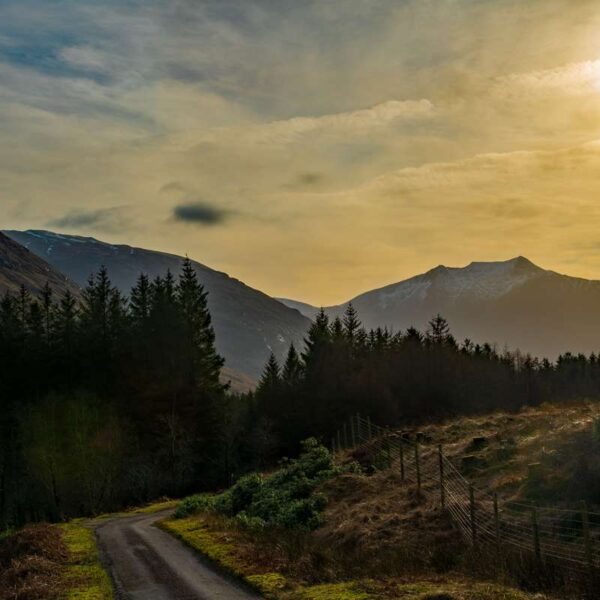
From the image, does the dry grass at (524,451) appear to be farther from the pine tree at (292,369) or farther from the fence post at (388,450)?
the pine tree at (292,369)

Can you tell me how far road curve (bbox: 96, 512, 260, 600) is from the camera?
18.4m

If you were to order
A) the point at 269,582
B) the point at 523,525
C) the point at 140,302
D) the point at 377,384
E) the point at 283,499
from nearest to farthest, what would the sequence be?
the point at 269,582
the point at 523,525
the point at 283,499
the point at 140,302
the point at 377,384

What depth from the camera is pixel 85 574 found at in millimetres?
21797

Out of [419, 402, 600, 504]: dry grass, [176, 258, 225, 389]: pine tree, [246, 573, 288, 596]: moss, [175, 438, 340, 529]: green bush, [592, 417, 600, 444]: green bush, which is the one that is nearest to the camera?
[246, 573, 288, 596]: moss

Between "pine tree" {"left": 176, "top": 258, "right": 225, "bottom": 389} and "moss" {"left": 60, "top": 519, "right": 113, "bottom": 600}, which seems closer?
"moss" {"left": 60, "top": 519, "right": 113, "bottom": 600}

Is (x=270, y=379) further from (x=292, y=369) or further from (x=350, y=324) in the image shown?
(x=350, y=324)

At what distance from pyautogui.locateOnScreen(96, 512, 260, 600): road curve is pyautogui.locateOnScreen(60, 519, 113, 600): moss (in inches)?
14.7

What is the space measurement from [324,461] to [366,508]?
9.15 m

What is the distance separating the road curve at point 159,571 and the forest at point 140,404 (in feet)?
94.9

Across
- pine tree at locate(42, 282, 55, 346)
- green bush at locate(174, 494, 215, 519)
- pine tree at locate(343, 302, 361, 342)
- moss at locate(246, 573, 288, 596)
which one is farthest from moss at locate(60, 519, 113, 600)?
pine tree at locate(343, 302, 361, 342)

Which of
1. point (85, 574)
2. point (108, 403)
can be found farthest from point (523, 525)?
point (108, 403)

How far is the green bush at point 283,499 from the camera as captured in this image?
2941 centimetres

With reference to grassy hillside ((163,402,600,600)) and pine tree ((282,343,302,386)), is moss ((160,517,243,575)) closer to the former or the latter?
grassy hillside ((163,402,600,600))

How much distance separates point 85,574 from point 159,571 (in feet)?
7.78
